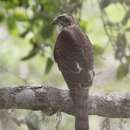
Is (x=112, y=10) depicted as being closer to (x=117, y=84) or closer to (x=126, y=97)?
(x=117, y=84)

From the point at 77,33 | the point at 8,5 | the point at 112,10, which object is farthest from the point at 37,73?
the point at 77,33

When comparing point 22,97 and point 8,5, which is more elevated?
point 8,5

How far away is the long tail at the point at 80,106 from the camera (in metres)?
5.39

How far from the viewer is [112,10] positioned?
8836mm

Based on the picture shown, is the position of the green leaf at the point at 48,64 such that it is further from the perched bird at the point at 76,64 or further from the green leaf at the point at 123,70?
the perched bird at the point at 76,64

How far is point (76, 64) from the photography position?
5703 millimetres

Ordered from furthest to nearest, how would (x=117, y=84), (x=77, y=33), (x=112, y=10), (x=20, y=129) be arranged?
(x=112, y=10), (x=117, y=84), (x=20, y=129), (x=77, y=33)

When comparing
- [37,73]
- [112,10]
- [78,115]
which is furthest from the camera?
[37,73]

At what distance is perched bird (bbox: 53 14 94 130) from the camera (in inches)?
213

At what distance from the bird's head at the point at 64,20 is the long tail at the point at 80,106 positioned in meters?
0.79

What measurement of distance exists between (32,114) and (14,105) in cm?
28

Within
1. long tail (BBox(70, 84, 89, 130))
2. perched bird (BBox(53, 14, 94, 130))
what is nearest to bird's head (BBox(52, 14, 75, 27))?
perched bird (BBox(53, 14, 94, 130))

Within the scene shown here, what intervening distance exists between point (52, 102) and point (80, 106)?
0.21 metres

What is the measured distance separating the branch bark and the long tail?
0.13ft
